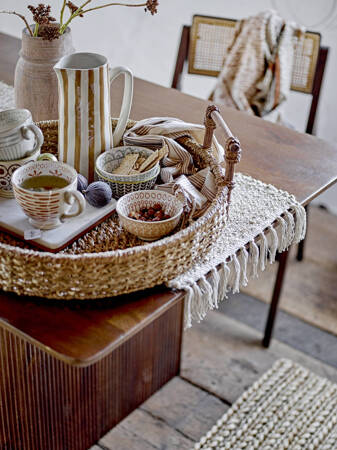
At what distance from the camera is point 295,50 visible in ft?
5.88

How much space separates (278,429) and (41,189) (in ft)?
3.11

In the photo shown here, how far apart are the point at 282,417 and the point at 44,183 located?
969 mm

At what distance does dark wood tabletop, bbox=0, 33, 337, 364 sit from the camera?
688 mm

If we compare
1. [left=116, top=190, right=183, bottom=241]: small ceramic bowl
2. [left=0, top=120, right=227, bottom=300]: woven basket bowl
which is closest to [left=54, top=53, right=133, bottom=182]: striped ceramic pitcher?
[left=116, top=190, right=183, bottom=241]: small ceramic bowl

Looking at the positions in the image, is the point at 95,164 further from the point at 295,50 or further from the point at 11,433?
the point at 295,50

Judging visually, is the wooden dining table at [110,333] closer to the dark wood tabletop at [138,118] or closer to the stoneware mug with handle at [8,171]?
the dark wood tabletop at [138,118]

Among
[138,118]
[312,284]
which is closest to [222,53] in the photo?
[138,118]

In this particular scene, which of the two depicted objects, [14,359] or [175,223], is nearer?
[175,223]

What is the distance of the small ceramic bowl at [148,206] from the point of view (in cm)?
81

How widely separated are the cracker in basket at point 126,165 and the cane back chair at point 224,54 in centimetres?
90

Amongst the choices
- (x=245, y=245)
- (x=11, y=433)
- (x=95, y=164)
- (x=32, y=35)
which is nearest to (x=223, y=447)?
(x=11, y=433)

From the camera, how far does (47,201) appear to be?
774mm

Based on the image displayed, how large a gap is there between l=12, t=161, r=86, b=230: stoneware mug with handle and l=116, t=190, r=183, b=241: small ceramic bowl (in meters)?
0.07

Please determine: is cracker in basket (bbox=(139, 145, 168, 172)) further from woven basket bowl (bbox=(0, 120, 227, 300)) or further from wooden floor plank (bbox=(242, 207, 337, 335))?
wooden floor plank (bbox=(242, 207, 337, 335))
